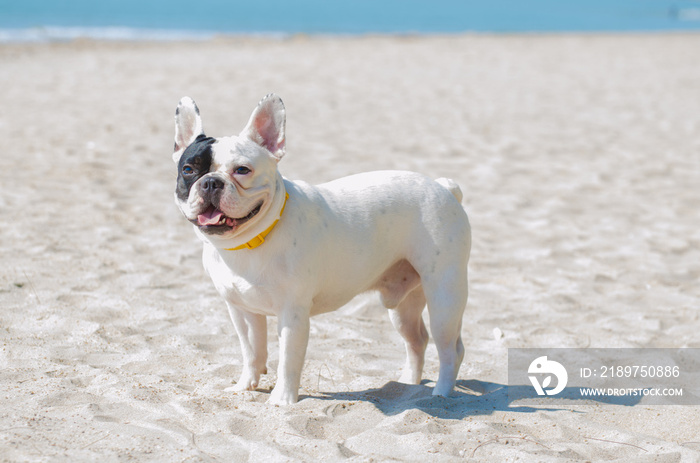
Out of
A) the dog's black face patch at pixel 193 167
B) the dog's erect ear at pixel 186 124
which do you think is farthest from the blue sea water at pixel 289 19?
Result: the dog's black face patch at pixel 193 167

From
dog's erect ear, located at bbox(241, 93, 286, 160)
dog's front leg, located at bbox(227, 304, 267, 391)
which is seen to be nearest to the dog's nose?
dog's erect ear, located at bbox(241, 93, 286, 160)

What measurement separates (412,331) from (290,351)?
0.94 metres

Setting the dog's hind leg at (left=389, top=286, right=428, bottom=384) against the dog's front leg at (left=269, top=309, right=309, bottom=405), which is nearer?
the dog's front leg at (left=269, top=309, right=309, bottom=405)

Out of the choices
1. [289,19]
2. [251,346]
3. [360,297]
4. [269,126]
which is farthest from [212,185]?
[289,19]

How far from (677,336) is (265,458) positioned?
9.57 feet

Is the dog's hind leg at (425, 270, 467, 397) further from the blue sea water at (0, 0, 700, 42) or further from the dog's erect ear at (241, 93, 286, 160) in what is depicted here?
the blue sea water at (0, 0, 700, 42)

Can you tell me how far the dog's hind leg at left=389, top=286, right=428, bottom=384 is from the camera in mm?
4191

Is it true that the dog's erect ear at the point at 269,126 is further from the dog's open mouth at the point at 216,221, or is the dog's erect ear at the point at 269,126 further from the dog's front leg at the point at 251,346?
the dog's front leg at the point at 251,346

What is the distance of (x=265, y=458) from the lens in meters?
3.06

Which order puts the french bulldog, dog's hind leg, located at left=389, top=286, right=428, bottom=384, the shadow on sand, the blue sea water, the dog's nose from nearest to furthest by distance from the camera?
the dog's nose
the french bulldog
the shadow on sand
dog's hind leg, located at left=389, top=286, right=428, bottom=384
the blue sea water

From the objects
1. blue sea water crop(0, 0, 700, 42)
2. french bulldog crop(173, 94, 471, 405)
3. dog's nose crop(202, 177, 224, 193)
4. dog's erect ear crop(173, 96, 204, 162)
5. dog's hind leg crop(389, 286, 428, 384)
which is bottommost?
dog's hind leg crop(389, 286, 428, 384)

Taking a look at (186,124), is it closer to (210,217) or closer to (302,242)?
(210,217)

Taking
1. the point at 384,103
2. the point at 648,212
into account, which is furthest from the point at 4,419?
the point at 384,103

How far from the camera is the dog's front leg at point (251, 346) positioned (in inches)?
149
